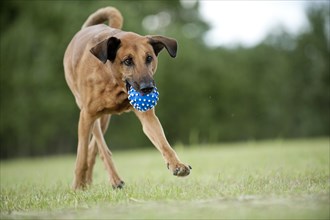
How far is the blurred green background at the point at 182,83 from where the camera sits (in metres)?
28.3

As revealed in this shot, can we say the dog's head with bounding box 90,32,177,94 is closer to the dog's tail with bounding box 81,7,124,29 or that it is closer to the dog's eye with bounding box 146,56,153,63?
the dog's eye with bounding box 146,56,153,63

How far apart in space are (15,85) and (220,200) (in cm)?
2411

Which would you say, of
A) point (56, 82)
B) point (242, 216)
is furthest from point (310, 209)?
point (56, 82)

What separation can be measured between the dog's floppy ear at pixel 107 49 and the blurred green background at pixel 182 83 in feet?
64.6

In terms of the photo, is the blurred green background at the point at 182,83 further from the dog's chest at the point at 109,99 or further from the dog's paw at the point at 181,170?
the dog's paw at the point at 181,170

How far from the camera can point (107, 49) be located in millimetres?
5895

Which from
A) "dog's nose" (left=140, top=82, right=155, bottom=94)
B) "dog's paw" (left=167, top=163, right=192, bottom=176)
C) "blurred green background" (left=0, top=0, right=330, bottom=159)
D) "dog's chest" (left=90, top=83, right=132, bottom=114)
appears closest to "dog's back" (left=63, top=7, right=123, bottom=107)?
"dog's chest" (left=90, top=83, right=132, bottom=114)

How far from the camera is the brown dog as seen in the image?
5.77 m

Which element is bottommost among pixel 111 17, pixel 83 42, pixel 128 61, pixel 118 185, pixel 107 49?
pixel 118 185

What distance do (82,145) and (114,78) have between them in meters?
1.01

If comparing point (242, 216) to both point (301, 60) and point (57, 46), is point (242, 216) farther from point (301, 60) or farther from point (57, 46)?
point (301, 60)

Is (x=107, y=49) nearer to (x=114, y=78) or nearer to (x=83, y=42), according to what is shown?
(x=114, y=78)

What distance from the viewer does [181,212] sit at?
4.27 metres

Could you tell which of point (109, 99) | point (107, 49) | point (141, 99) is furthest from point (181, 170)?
point (107, 49)
